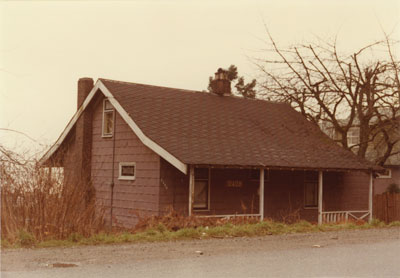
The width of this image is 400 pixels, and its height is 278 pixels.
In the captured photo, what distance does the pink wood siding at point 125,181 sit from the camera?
1973cm

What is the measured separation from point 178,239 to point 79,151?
35.4 feet

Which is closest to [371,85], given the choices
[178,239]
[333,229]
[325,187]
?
[325,187]

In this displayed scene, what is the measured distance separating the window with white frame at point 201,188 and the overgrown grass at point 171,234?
13.0ft

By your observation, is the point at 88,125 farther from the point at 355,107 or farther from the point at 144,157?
the point at 355,107

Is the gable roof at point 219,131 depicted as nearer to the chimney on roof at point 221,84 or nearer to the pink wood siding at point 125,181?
the chimney on roof at point 221,84

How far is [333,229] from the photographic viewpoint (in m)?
16.9

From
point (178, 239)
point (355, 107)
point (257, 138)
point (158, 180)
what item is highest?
point (355, 107)

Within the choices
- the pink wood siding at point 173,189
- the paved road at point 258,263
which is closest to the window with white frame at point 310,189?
the pink wood siding at point 173,189

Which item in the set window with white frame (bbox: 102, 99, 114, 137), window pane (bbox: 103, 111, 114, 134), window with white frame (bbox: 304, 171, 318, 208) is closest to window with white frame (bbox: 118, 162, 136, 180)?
window with white frame (bbox: 102, 99, 114, 137)

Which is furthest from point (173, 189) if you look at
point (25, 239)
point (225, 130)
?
point (25, 239)

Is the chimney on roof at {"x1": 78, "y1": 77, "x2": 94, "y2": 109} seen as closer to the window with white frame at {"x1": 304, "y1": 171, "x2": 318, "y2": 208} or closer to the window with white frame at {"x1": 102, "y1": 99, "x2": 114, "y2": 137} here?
the window with white frame at {"x1": 102, "y1": 99, "x2": 114, "y2": 137}

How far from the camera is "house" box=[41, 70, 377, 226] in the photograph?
19516mm

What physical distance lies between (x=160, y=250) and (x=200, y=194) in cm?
911

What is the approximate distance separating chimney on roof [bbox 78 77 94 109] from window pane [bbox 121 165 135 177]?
4.27 meters
